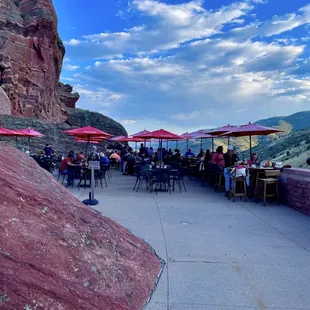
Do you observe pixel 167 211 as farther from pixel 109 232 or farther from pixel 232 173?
pixel 109 232

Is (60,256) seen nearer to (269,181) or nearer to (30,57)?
(269,181)

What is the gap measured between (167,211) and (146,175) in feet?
11.6

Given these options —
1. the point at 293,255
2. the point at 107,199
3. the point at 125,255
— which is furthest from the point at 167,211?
the point at 125,255

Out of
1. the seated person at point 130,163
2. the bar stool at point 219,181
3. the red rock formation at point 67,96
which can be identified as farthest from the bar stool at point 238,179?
the red rock formation at point 67,96

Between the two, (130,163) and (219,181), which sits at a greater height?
(130,163)

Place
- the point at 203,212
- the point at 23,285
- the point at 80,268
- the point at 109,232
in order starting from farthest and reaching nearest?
the point at 203,212
the point at 109,232
the point at 80,268
the point at 23,285

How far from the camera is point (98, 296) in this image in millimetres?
3164

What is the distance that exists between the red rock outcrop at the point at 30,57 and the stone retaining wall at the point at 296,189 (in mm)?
36370

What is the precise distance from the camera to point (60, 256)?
10.9ft

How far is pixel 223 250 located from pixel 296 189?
13.6 ft

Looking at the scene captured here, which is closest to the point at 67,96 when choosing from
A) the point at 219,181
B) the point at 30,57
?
the point at 30,57

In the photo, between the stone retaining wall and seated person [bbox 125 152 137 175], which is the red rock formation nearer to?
seated person [bbox 125 152 137 175]

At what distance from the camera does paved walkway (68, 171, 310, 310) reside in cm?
374

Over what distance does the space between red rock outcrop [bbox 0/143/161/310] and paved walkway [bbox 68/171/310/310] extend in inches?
16.0
